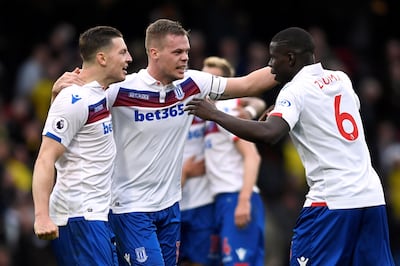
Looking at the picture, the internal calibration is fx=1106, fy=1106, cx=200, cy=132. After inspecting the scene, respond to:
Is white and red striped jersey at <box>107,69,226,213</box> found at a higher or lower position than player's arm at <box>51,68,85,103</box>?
lower

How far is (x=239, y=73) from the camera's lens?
17.0 meters

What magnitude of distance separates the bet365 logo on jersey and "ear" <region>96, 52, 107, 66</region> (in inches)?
23.7

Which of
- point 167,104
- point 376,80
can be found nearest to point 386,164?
point 376,80

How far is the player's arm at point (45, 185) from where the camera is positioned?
817cm

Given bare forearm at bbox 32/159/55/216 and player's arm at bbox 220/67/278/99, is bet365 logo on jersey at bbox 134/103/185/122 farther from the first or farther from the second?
bare forearm at bbox 32/159/55/216

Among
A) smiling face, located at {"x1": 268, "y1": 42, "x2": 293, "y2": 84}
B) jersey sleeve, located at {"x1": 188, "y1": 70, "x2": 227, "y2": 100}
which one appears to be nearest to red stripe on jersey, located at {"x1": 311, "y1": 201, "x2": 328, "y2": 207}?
smiling face, located at {"x1": 268, "y1": 42, "x2": 293, "y2": 84}

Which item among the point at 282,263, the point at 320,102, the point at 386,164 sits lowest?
the point at 282,263

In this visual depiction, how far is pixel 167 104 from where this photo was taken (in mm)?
9320

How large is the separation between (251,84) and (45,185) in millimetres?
2160

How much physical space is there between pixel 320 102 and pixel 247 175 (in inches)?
98.1

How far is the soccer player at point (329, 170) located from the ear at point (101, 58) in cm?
88

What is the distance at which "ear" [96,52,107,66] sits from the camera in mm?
8844

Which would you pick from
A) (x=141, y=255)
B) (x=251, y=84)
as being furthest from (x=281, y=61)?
(x=141, y=255)

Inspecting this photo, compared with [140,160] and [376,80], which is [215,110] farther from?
[376,80]
